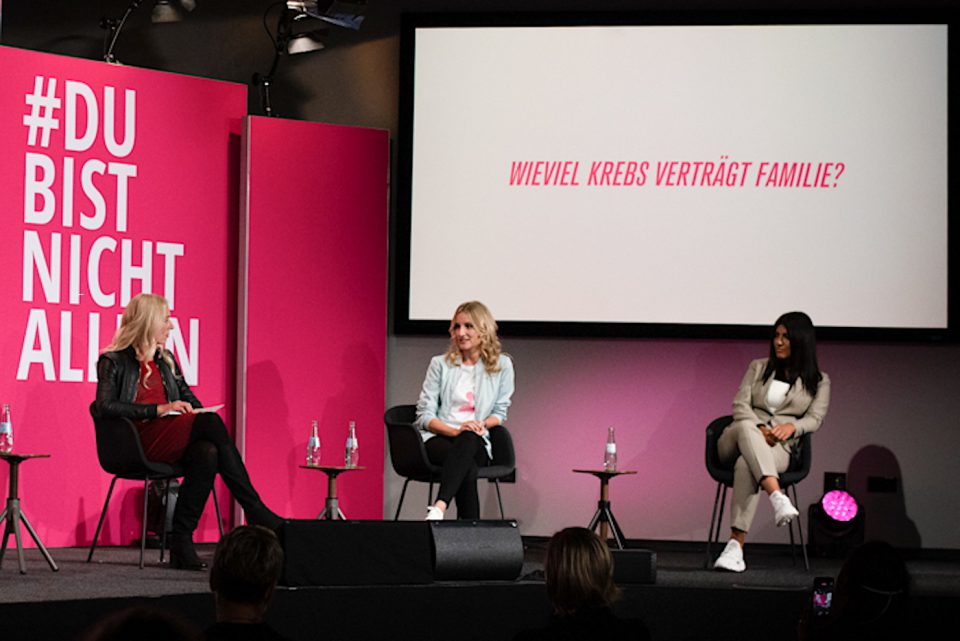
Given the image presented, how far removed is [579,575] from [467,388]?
138 inches

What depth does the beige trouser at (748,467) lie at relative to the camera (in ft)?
18.4

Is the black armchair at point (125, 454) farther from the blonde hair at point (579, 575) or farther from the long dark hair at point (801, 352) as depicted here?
the blonde hair at point (579, 575)

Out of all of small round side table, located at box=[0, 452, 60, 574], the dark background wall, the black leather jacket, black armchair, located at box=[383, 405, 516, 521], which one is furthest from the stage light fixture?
small round side table, located at box=[0, 452, 60, 574]

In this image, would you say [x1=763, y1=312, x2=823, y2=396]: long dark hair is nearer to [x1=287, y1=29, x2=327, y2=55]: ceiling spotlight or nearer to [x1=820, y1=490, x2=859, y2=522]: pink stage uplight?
[x1=820, y1=490, x2=859, y2=522]: pink stage uplight

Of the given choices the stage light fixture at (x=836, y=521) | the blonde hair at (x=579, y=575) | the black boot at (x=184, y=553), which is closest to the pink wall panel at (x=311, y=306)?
the black boot at (x=184, y=553)

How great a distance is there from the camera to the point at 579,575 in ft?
8.07

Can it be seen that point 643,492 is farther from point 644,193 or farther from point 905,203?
point 905,203

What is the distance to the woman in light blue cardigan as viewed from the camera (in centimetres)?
582

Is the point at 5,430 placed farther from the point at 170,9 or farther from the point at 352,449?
the point at 170,9

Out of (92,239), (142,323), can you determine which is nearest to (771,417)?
(142,323)

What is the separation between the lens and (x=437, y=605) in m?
4.73

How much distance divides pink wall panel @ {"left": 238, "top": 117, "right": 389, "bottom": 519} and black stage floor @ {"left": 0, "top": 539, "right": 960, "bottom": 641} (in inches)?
46.5

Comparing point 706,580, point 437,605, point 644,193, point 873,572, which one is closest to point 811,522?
point 706,580

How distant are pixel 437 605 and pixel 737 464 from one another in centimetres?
168
